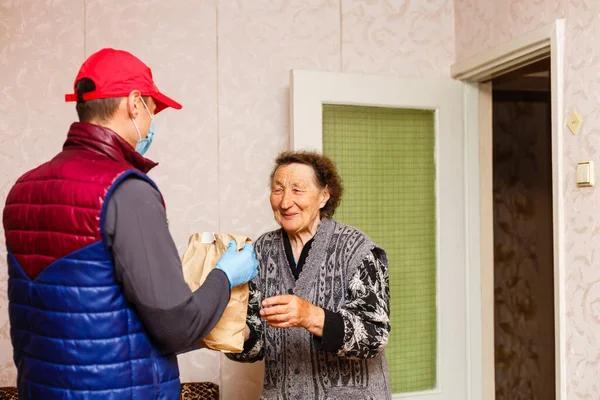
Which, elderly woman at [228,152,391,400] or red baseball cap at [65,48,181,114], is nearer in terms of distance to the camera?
red baseball cap at [65,48,181,114]

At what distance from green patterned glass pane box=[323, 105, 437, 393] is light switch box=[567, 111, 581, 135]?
0.80 meters

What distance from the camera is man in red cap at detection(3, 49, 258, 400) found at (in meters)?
1.17

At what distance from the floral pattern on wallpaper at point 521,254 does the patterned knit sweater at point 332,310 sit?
2446 millimetres

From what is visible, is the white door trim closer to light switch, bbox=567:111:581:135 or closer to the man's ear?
light switch, bbox=567:111:581:135

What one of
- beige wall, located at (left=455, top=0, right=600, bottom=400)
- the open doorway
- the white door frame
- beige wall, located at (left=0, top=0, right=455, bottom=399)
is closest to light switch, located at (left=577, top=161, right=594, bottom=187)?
beige wall, located at (left=455, top=0, right=600, bottom=400)

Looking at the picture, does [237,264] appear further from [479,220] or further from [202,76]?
[479,220]

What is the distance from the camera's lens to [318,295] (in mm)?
1877

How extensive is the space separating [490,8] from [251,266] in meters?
1.83

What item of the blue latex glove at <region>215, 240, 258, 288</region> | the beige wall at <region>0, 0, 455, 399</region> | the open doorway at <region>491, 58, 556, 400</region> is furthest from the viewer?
the open doorway at <region>491, 58, 556, 400</region>

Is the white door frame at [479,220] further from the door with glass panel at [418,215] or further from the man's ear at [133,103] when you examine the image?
the man's ear at [133,103]

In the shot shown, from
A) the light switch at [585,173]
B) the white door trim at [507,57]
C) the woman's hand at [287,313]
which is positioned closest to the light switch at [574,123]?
the light switch at [585,173]

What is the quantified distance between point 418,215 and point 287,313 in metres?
1.51

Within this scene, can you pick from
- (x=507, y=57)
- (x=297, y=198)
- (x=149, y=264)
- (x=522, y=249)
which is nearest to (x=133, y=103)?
(x=149, y=264)

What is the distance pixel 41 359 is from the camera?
1.24 m
